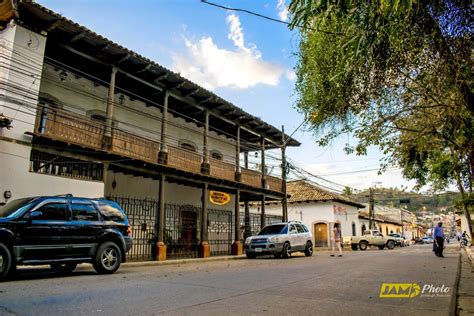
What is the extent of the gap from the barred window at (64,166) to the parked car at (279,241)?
786 cm

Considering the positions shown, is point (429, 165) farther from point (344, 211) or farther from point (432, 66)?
point (344, 211)

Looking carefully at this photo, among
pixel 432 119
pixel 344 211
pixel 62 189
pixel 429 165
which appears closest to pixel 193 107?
pixel 62 189

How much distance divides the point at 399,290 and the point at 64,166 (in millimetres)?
11258

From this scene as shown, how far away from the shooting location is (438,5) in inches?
191

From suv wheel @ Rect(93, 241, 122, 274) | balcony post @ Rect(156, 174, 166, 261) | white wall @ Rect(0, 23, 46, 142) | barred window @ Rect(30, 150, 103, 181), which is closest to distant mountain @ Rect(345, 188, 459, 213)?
balcony post @ Rect(156, 174, 166, 261)

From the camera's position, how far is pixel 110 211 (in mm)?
10219

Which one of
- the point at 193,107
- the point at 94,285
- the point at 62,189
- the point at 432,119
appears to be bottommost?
the point at 94,285

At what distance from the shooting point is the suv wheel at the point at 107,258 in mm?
9516

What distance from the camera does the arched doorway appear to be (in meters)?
35.2

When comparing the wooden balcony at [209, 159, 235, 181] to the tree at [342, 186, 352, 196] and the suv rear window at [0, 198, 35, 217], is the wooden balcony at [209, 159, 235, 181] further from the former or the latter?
Result: the suv rear window at [0, 198, 35, 217]

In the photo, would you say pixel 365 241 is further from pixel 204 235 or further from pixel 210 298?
pixel 210 298

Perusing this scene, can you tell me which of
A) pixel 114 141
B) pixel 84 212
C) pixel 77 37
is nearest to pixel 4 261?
pixel 84 212

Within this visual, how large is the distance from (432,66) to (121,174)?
14.3 m

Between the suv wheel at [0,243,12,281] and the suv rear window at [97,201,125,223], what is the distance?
2.57 meters
